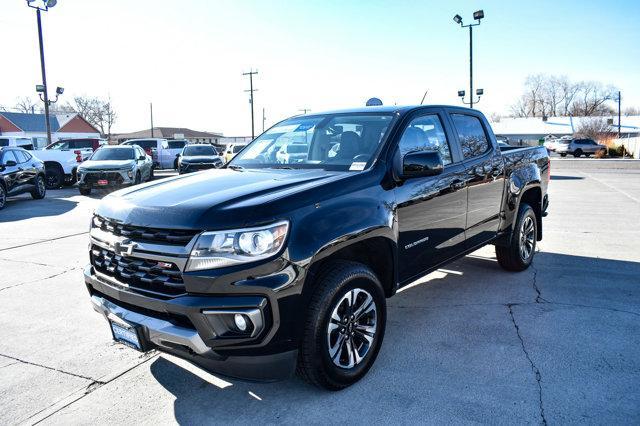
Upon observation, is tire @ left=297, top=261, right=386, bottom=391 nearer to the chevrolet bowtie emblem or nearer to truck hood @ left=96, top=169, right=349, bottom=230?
truck hood @ left=96, top=169, right=349, bottom=230

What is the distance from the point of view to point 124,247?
2.91 meters

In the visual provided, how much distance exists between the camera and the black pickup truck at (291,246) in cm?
262

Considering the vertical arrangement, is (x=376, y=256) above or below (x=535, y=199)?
below

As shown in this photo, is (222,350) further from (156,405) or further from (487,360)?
(487,360)

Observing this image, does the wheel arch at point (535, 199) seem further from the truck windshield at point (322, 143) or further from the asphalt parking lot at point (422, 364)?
the truck windshield at point (322, 143)

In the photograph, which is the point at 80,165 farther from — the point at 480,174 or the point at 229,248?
the point at 229,248

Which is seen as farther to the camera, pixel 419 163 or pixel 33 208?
pixel 33 208

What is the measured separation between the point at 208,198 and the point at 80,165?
566 inches

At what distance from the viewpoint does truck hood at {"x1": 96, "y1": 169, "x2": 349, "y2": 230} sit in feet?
8.75

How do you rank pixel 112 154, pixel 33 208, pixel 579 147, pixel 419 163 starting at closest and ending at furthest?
pixel 419 163, pixel 33 208, pixel 112 154, pixel 579 147

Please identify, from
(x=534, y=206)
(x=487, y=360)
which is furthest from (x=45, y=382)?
(x=534, y=206)

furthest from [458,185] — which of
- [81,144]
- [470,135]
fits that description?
[81,144]

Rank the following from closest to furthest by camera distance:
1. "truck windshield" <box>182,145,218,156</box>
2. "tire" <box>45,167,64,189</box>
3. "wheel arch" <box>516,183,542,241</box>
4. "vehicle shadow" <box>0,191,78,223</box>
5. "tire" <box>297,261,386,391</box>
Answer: "tire" <box>297,261,386,391</box>
"wheel arch" <box>516,183,542,241</box>
"vehicle shadow" <box>0,191,78,223</box>
"tire" <box>45,167,64,189</box>
"truck windshield" <box>182,145,218,156</box>

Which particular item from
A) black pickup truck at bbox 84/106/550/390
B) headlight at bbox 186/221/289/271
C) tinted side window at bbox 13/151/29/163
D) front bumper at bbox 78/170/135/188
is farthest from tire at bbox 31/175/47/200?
headlight at bbox 186/221/289/271
